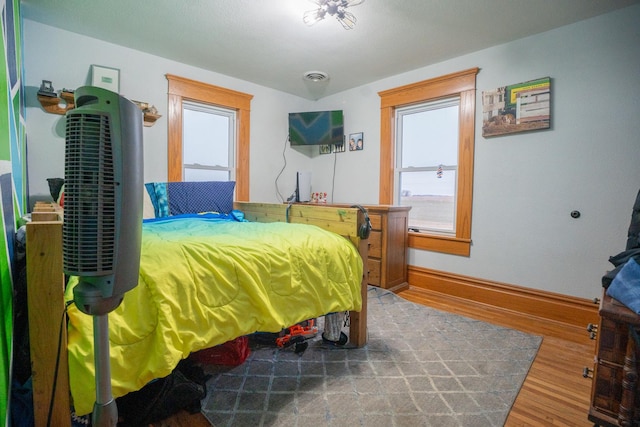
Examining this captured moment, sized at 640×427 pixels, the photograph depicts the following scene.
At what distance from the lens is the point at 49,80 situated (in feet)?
8.05

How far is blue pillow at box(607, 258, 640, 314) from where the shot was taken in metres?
1.10

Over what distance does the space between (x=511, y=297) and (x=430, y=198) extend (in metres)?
1.21

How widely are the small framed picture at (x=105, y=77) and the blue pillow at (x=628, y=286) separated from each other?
3.52 m

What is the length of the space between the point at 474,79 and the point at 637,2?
1.08m

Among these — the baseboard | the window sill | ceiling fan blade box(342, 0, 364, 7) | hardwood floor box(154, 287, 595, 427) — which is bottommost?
hardwood floor box(154, 287, 595, 427)

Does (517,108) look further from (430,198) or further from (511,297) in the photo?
(511,297)

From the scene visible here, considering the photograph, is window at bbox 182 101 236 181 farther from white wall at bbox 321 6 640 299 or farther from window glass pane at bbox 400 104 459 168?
white wall at bbox 321 6 640 299

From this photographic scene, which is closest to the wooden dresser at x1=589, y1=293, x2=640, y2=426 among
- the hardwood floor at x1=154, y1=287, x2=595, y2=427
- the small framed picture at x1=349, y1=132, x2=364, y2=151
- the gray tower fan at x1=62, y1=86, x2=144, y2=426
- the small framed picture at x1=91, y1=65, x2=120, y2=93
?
the hardwood floor at x1=154, y1=287, x2=595, y2=427

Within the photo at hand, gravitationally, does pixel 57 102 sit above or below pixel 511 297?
above

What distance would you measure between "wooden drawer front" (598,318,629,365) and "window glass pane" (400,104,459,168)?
219cm

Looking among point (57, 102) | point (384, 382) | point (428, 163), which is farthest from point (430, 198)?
point (57, 102)

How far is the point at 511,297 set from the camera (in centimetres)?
268

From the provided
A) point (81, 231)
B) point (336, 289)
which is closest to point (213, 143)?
point (336, 289)

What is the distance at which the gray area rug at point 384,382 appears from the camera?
4.39 feet
